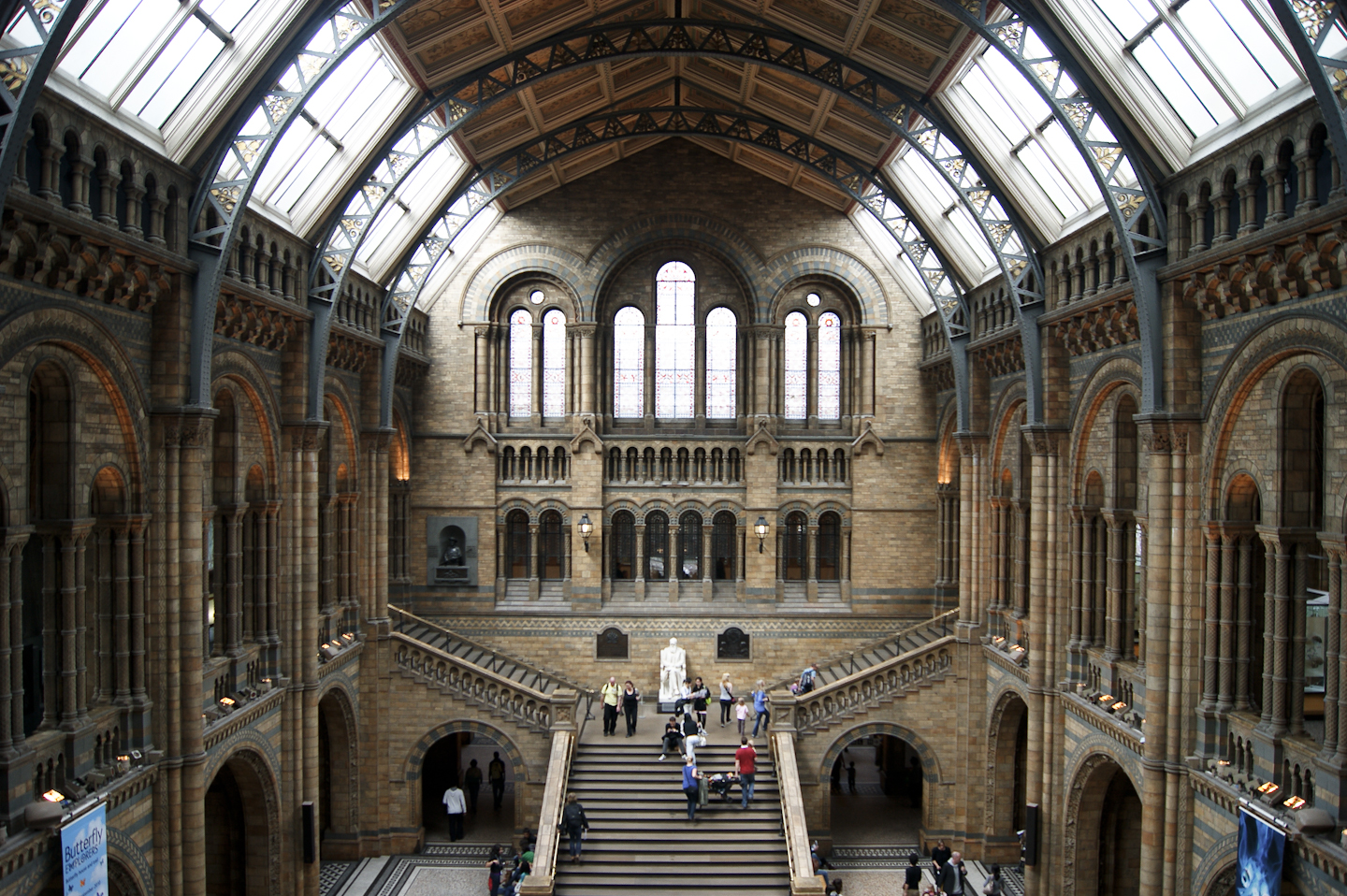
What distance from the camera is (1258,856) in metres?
12.7

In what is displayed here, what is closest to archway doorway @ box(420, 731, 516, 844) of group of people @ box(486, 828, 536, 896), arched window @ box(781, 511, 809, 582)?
group of people @ box(486, 828, 536, 896)

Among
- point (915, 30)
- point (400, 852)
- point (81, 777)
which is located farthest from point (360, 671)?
point (915, 30)

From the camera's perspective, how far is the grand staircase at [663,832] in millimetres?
20359

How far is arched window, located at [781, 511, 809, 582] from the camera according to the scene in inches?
1220

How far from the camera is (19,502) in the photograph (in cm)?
1195

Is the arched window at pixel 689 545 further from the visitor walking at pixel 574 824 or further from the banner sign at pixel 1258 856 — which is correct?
the banner sign at pixel 1258 856

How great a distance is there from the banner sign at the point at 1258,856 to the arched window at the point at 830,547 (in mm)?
17881

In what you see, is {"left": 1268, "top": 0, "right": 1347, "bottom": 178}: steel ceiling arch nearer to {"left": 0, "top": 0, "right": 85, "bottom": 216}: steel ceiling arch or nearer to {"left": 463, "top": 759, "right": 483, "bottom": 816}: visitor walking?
{"left": 0, "top": 0, "right": 85, "bottom": 216}: steel ceiling arch

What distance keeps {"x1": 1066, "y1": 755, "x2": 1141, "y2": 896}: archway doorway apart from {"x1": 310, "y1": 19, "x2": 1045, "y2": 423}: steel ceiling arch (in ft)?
25.0

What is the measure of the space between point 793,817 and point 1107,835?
623 centimetres

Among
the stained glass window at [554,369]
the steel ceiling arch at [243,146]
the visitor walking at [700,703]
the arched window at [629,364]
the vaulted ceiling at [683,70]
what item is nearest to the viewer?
the steel ceiling arch at [243,146]

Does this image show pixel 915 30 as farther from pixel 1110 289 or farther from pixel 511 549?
pixel 511 549

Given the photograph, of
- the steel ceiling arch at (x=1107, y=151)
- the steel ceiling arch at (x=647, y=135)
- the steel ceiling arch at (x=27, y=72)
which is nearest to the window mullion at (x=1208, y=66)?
the steel ceiling arch at (x=1107, y=151)

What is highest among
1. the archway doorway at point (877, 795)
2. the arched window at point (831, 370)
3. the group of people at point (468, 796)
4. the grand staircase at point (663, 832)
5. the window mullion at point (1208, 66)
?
the window mullion at point (1208, 66)
